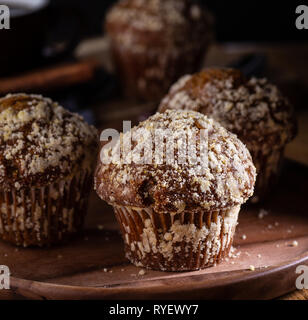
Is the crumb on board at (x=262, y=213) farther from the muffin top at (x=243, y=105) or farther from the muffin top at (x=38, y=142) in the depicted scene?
the muffin top at (x=38, y=142)

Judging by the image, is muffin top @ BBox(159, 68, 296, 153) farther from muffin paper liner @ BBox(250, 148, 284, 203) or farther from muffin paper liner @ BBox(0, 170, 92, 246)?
muffin paper liner @ BBox(0, 170, 92, 246)

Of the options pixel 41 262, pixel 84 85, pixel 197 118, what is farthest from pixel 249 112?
pixel 84 85

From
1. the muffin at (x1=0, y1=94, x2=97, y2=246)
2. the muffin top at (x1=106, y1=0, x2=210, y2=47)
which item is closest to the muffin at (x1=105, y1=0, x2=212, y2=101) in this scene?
the muffin top at (x1=106, y1=0, x2=210, y2=47)

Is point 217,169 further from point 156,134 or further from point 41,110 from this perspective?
point 41,110

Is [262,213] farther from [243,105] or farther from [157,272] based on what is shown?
[157,272]

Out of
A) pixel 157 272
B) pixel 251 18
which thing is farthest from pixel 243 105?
pixel 251 18
